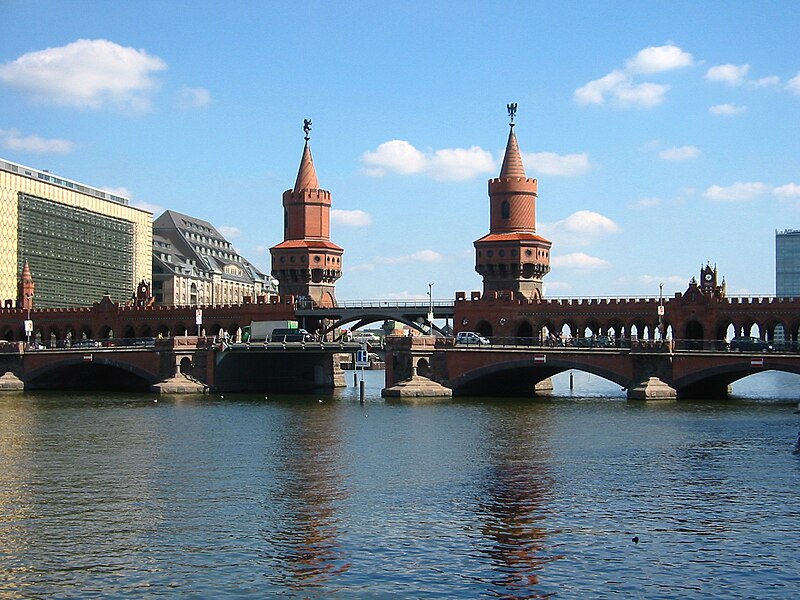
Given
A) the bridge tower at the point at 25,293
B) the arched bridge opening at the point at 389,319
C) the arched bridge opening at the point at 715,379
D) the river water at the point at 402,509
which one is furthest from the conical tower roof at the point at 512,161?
the bridge tower at the point at 25,293

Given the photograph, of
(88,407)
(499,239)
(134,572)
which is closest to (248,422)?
(88,407)

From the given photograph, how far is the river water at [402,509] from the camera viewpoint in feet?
118

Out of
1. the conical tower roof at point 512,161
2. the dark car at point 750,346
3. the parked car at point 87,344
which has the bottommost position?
the dark car at point 750,346

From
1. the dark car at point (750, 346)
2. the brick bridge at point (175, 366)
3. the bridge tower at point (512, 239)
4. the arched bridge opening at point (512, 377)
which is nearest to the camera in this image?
the dark car at point (750, 346)

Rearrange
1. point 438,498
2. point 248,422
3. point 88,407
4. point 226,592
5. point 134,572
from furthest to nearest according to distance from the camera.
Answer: point 88,407, point 248,422, point 438,498, point 134,572, point 226,592

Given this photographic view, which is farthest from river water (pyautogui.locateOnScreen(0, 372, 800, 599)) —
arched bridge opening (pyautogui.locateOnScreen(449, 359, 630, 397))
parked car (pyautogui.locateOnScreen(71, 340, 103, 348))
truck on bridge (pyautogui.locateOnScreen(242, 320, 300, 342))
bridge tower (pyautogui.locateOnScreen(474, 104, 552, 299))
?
bridge tower (pyautogui.locateOnScreen(474, 104, 552, 299))

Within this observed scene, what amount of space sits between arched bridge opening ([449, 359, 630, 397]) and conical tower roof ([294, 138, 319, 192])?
1698 inches

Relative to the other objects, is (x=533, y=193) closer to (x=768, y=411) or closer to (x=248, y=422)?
(x=768, y=411)

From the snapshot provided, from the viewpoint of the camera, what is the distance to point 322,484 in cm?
5406

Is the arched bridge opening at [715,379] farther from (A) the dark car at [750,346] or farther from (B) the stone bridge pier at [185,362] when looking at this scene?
(B) the stone bridge pier at [185,362]

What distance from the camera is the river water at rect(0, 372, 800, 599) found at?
1417 inches

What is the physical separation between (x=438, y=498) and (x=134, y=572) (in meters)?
16.5

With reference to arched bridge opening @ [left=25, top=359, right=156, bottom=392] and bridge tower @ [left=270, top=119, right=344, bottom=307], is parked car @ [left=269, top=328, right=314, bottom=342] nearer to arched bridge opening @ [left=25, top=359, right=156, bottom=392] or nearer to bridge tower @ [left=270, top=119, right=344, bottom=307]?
arched bridge opening @ [left=25, top=359, right=156, bottom=392]

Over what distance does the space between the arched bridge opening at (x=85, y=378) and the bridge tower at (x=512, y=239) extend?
42.0 meters
